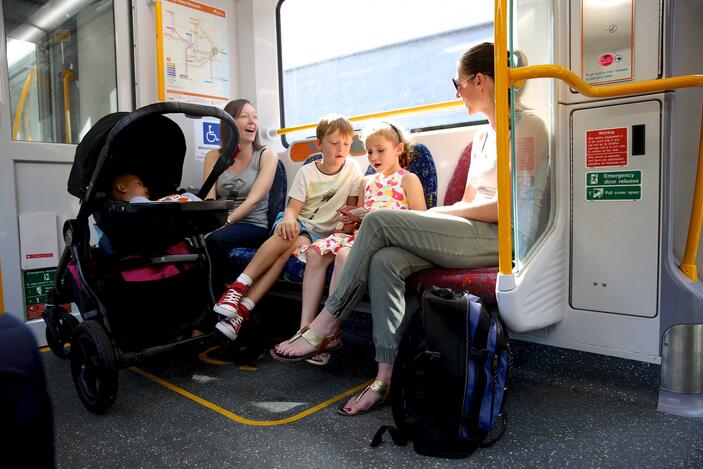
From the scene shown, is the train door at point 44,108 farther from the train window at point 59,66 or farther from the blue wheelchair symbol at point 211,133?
the blue wheelchair symbol at point 211,133

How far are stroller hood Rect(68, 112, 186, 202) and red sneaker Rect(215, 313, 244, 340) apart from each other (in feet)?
2.58

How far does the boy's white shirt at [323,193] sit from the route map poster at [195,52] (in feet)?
4.90

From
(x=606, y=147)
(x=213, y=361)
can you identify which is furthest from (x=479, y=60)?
(x=213, y=361)

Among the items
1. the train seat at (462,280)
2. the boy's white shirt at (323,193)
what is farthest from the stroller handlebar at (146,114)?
the train seat at (462,280)

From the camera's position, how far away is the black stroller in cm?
223

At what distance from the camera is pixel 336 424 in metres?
2.00

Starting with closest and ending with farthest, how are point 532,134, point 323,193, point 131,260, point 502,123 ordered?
point 502,123 → point 532,134 → point 131,260 → point 323,193

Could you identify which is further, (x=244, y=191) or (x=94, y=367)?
(x=244, y=191)

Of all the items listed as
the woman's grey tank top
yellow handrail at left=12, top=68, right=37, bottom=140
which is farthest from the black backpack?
yellow handrail at left=12, top=68, right=37, bottom=140

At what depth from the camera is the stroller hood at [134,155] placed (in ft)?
7.63

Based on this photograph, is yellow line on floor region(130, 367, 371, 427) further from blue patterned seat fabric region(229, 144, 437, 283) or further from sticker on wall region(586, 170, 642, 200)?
sticker on wall region(586, 170, 642, 200)

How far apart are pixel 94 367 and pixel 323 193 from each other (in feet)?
5.15

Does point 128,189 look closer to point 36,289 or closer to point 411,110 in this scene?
point 36,289

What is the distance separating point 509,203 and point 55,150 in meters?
3.03
